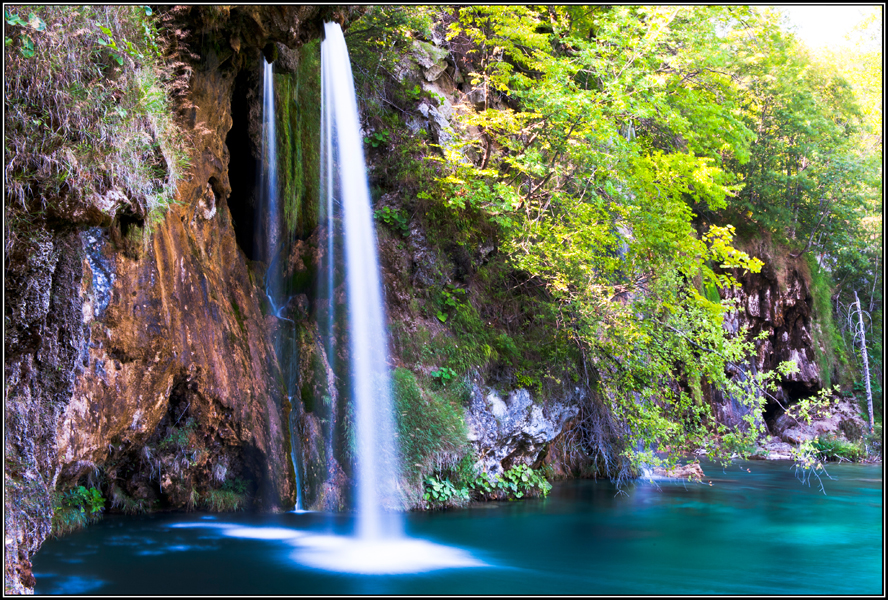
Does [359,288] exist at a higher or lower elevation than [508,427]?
higher

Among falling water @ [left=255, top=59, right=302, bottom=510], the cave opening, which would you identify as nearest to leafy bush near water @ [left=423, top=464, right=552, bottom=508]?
falling water @ [left=255, top=59, right=302, bottom=510]

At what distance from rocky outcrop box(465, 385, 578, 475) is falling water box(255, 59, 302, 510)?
358 cm

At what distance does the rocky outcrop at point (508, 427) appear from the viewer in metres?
10.7

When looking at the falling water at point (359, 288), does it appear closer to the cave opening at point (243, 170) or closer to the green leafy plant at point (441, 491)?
the green leafy plant at point (441, 491)

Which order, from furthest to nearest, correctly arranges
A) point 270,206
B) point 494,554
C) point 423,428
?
point 270,206, point 423,428, point 494,554

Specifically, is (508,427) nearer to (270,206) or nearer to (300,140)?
(270,206)

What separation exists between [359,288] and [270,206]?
2053mm

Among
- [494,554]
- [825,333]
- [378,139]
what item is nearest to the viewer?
[494,554]

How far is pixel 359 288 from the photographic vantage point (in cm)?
1073

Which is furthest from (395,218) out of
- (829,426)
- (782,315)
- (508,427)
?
(829,426)

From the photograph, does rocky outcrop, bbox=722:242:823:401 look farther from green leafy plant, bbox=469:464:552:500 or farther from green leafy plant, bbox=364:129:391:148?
green leafy plant, bbox=364:129:391:148

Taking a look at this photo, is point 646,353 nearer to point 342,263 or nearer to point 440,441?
point 440,441

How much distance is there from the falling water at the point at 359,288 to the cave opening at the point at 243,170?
4.14 feet

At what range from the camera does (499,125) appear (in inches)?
419
